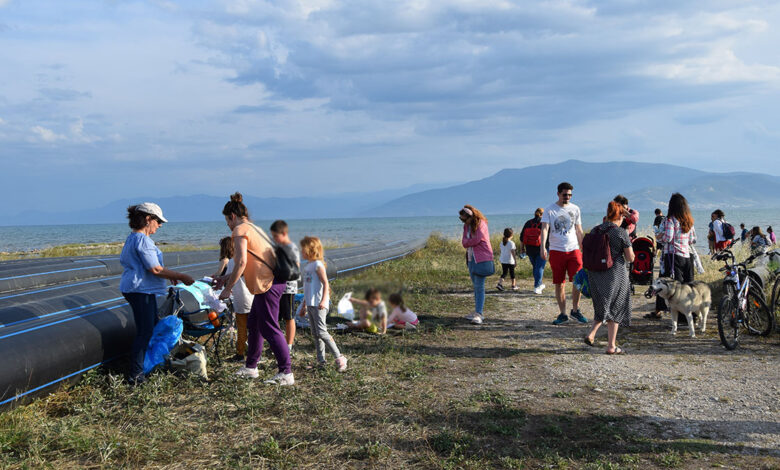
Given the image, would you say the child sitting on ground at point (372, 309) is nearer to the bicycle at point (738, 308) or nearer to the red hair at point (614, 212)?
the red hair at point (614, 212)

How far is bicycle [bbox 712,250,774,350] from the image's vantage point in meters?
7.34

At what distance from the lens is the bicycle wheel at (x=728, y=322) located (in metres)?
7.26

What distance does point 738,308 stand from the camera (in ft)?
23.9

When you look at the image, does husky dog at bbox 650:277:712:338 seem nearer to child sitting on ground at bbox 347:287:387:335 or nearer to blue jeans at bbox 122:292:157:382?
blue jeans at bbox 122:292:157:382

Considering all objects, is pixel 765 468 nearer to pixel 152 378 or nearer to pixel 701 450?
pixel 701 450

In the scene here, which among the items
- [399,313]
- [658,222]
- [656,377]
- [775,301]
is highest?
[658,222]

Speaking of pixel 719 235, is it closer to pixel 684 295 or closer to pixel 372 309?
pixel 684 295

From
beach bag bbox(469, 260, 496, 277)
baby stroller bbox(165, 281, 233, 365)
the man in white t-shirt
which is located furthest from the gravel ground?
baby stroller bbox(165, 281, 233, 365)

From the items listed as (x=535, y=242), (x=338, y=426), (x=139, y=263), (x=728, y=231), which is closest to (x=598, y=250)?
(x=338, y=426)

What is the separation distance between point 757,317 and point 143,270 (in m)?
8.61

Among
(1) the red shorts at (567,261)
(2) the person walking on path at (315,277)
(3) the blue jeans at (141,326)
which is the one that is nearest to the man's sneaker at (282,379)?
(3) the blue jeans at (141,326)

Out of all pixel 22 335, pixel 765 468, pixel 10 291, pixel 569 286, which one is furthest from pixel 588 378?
pixel 10 291

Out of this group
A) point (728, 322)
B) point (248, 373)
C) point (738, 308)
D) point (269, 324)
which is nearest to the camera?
point (269, 324)

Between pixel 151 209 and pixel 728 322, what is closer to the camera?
pixel 151 209
